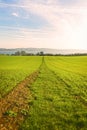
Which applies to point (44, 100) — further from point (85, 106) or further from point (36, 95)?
point (85, 106)

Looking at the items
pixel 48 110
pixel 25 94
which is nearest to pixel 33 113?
pixel 48 110

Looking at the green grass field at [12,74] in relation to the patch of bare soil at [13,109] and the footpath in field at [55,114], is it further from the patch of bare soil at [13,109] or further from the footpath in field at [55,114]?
the footpath in field at [55,114]

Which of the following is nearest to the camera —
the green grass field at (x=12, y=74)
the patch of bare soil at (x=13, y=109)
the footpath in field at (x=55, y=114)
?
the footpath in field at (x=55, y=114)

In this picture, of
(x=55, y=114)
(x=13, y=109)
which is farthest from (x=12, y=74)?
(x=55, y=114)

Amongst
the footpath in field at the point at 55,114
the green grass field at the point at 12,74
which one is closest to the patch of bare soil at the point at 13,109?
the footpath in field at the point at 55,114

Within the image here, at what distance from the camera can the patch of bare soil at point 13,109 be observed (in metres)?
11.7

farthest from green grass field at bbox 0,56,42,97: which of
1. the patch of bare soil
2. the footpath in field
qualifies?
the footpath in field

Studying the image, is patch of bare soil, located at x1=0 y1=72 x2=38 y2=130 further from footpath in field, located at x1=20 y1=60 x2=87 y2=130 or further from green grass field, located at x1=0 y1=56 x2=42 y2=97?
green grass field, located at x1=0 y1=56 x2=42 y2=97

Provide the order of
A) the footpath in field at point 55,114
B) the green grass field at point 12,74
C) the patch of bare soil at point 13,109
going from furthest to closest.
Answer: the green grass field at point 12,74
the patch of bare soil at point 13,109
the footpath in field at point 55,114

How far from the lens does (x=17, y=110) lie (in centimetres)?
1424

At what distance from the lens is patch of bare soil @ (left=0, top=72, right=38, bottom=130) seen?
11.7 metres

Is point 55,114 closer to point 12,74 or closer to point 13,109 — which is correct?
point 13,109

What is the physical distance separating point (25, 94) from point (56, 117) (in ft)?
23.3

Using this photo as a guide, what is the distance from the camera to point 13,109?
47.4ft
